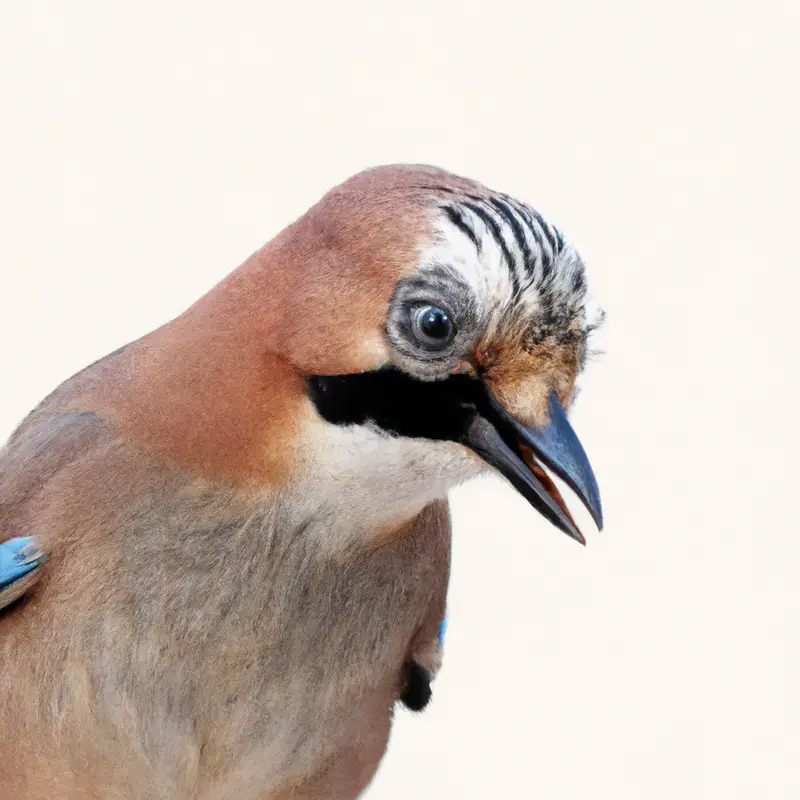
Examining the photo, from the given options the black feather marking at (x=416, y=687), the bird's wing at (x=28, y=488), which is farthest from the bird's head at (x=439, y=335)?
the black feather marking at (x=416, y=687)

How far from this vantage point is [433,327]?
204 centimetres

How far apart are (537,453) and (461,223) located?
424mm

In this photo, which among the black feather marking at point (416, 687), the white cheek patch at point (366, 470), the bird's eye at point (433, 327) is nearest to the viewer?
the bird's eye at point (433, 327)

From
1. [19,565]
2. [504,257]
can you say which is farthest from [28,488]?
[504,257]

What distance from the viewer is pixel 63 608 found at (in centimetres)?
243

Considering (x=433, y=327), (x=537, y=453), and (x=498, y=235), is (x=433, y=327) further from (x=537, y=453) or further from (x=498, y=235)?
(x=537, y=453)

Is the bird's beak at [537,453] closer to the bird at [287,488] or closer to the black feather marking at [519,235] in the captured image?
the bird at [287,488]

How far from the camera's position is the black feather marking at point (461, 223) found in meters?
2.06

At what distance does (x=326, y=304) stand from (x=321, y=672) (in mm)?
867

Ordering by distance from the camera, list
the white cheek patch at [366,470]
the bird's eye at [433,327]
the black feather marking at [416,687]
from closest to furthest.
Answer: the bird's eye at [433,327], the white cheek patch at [366,470], the black feather marking at [416,687]

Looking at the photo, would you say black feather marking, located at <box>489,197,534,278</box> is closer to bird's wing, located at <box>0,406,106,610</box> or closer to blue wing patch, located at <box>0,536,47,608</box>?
bird's wing, located at <box>0,406,106,610</box>

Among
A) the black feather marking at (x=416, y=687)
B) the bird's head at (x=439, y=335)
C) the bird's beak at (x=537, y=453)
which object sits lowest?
the black feather marking at (x=416, y=687)

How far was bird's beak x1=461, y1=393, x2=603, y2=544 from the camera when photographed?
84.0 inches

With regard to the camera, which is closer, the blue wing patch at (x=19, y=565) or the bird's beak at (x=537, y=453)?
the bird's beak at (x=537, y=453)
